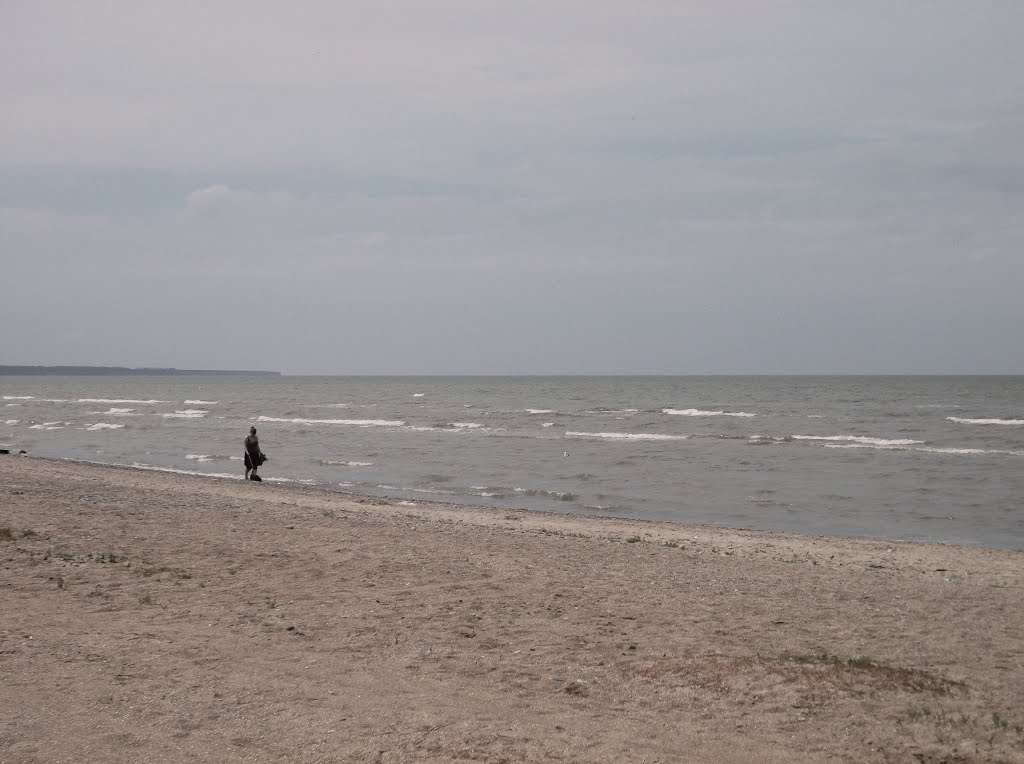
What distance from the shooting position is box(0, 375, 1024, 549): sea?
19438 millimetres

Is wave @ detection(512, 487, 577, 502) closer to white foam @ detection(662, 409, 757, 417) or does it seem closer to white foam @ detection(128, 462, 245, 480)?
white foam @ detection(128, 462, 245, 480)

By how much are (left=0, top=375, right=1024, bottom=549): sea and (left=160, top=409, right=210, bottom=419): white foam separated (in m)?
0.16

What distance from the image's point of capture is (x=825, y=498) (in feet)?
69.9

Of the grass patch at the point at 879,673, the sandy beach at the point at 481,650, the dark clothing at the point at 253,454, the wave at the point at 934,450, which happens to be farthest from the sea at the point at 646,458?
the grass patch at the point at 879,673

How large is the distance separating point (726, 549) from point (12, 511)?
31.7ft

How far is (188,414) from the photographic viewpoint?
6194 centimetres

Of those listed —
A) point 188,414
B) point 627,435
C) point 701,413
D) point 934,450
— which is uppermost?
point 701,413

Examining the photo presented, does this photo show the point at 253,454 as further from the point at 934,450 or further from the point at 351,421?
the point at 351,421

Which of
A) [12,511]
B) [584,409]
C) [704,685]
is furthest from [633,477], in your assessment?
[584,409]

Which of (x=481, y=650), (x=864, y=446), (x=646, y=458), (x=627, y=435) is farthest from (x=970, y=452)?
(x=481, y=650)

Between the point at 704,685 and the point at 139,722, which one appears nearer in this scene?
the point at 139,722

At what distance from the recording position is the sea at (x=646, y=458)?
19438mm

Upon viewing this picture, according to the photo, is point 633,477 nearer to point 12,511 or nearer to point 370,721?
point 12,511

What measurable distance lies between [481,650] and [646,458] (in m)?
23.8
